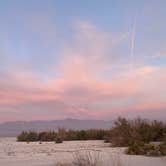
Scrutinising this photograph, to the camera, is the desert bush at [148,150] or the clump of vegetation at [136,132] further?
the clump of vegetation at [136,132]

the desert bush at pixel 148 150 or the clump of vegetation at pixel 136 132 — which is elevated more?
the clump of vegetation at pixel 136 132

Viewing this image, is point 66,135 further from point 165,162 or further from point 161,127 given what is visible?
point 165,162

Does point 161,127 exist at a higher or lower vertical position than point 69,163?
higher

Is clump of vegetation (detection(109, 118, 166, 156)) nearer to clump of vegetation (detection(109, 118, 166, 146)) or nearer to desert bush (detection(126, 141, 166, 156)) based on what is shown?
clump of vegetation (detection(109, 118, 166, 146))

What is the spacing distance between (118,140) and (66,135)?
9845 millimetres

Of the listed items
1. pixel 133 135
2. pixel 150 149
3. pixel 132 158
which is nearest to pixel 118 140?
pixel 133 135

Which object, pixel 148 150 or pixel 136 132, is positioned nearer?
pixel 148 150

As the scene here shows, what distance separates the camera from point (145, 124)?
2578cm

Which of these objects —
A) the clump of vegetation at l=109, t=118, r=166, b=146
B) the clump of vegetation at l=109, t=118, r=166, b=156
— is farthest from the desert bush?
the clump of vegetation at l=109, t=118, r=166, b=146

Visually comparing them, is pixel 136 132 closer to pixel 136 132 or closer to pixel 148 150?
pixel 136 132

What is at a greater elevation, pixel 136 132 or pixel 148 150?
pixel 136 132

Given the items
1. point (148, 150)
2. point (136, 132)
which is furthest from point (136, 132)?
A: point (148, 150)

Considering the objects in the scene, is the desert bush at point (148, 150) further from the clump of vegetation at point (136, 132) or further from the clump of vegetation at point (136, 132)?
the clump of vegetation at point (136, 132)

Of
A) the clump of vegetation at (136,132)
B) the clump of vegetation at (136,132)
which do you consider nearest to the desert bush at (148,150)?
the clump of vegetation at (136,132)
